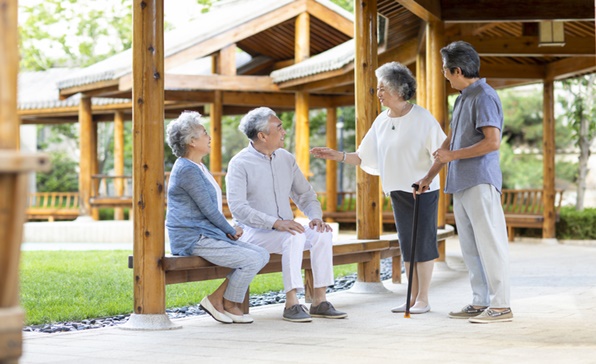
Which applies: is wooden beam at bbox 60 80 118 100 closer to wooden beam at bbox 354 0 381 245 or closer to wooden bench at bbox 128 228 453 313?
wooden bench at bbox 128 228 453 313

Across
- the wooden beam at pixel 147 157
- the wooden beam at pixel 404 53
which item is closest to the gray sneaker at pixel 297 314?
the wooden beam at pixel 147 157

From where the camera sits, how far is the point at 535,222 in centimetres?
1424

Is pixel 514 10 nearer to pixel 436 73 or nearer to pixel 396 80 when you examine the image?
pixel 436 73

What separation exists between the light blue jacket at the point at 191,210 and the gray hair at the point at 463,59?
1.57m

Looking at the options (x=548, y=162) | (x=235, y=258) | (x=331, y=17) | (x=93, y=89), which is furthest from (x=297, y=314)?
(x=93, y=89)

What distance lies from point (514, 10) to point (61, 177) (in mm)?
19915

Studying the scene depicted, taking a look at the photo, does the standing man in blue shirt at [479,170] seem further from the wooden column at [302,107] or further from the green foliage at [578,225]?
the wooden column at [302,107]

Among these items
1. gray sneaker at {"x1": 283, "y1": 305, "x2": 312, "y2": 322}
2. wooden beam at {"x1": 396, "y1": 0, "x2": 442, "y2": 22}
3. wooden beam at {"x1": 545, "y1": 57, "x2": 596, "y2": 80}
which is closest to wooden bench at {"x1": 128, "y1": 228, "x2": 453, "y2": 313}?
gray sneaker at {"x1": 283, "y1": 305, "x2": 312, "y2": 322}

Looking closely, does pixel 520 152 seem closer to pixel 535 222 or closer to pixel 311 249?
pixel 535 222

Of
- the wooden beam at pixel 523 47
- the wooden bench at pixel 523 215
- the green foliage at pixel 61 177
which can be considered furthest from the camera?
the green foliage at pixel 61 177

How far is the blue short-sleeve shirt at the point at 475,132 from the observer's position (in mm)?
5391

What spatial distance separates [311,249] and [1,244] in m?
3.51

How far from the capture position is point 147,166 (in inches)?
215

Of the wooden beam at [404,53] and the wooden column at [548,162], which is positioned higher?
the wooden beam at [404,53]
